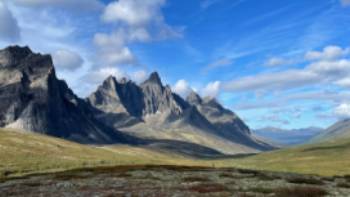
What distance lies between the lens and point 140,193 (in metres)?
38.7

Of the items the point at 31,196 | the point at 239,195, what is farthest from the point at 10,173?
the point at 239,195

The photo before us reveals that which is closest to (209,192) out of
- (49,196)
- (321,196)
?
(321,196)

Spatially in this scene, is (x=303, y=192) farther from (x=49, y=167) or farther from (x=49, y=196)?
(x=49, y=167)

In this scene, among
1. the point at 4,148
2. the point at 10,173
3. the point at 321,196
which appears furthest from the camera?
the point at 4,148

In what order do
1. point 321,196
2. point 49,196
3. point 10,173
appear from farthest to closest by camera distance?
point 10,173, point 49,196, point 321,196

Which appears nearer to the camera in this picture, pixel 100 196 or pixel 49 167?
pixel 100 196

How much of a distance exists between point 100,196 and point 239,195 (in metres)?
11.2

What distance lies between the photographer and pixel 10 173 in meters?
91.4

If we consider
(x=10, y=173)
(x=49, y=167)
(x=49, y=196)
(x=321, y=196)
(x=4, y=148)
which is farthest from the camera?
(x=4, y=148)

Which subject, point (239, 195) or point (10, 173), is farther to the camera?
point (10, 173)

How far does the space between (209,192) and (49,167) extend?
75.8 meters

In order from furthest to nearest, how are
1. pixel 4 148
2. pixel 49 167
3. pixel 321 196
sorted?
pixel 4 148 < pixel 49 167 < pixel 321 196

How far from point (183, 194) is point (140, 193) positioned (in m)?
3.63

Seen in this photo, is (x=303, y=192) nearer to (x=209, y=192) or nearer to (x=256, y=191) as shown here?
(x=256, y=191)
